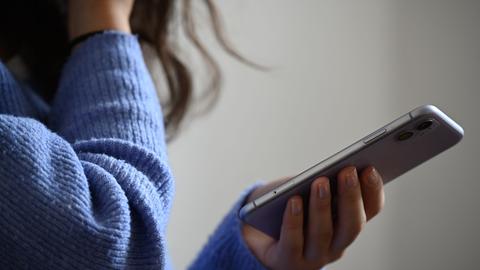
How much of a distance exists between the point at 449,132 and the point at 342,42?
69cm

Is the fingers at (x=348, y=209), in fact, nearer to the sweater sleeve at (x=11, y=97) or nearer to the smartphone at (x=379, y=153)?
the smartphone at (x=379, y=153)

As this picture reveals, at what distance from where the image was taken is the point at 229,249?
0.63 meters

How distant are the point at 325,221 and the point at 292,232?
0.03 metres

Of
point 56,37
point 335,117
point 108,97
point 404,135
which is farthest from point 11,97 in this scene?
point 335,117

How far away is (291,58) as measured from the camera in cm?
118

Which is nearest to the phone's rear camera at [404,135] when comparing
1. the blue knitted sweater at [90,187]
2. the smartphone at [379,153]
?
the smartphone at [379,153]

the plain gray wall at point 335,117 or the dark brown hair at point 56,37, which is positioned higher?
the dark brown hair at point 56,37

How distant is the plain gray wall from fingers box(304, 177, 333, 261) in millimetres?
637

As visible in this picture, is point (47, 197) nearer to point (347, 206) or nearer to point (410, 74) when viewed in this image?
point (347, 206)

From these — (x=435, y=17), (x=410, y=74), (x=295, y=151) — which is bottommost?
(x=295, y=151)

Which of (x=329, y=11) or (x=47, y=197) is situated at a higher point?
(x=47, y=197)

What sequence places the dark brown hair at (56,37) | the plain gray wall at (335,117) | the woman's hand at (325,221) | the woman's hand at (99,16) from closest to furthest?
the woman's hand at (325,221), the woman's hand at (99,16), the dark brown hair at (56,37), the plain gray wall at (335,117)

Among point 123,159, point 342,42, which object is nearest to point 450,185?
point 342,42

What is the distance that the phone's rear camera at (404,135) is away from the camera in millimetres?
467
